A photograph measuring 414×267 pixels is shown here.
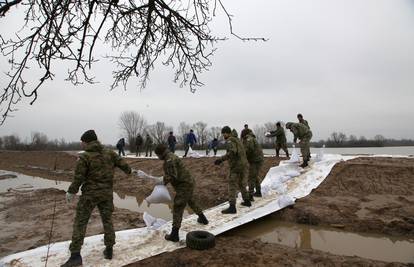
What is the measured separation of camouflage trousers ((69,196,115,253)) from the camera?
5.43 m

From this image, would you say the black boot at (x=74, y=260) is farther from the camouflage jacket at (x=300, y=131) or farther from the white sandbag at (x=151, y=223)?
the camouflage jacket at (x=300, y=131)

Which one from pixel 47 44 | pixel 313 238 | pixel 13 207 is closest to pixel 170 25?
pixel 47 44

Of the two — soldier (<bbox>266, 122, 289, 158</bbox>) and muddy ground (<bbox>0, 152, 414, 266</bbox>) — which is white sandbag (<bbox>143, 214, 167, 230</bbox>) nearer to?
muddy ground (<bbox>0, 152, 414, 266</bbox>)

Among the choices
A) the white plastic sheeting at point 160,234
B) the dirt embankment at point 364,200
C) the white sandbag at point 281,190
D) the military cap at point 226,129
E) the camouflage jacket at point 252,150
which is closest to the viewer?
the white plastic sheeting at point 160,234

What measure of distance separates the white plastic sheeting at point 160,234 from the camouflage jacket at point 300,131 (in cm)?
149

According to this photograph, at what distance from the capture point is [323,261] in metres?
5.87

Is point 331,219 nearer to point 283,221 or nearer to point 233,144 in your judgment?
point 283,221

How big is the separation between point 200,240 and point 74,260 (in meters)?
2.01

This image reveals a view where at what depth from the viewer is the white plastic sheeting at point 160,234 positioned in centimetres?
568

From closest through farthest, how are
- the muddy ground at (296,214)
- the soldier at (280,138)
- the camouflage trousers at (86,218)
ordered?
1. the camouflage trousers at (86,218)
2. the muddy ground at (296,214)
3. the soldier at (280,138)

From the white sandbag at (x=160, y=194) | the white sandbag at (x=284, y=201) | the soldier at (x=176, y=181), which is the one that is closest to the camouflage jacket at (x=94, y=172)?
the soldier at (x=176, y=181)

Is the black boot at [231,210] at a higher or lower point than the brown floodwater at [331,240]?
higher

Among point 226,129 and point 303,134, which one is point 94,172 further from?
point 303,134

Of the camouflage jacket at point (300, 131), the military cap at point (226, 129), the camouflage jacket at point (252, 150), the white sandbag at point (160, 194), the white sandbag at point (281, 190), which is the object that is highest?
the camouflage jacket at point (300, 131)
